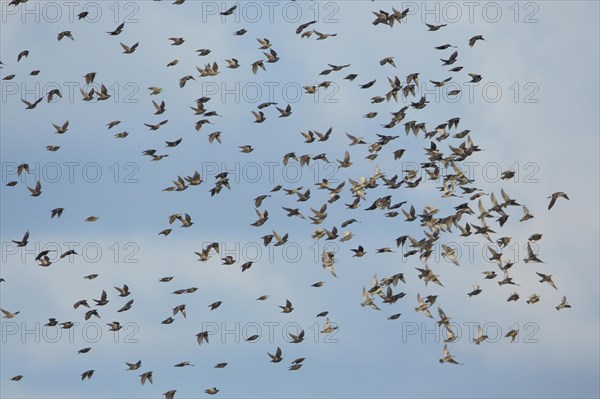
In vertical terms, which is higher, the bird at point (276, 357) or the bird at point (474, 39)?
the bird at point (474, 39)

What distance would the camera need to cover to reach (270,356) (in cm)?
8244

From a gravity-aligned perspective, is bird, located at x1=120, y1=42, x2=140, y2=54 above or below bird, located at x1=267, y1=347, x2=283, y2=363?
above

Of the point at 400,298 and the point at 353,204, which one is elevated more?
the point at 353,204

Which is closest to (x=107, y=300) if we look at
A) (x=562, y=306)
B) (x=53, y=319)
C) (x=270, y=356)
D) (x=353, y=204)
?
(x=53, y=319)

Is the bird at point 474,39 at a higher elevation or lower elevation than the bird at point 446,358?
higher

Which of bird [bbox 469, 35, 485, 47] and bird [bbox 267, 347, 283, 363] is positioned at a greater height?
bird [bbox 469, 35, 485, 47]

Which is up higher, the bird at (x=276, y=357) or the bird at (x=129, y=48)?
Answer: the bird at (x=129, y=48)

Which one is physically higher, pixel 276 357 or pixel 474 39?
pixel 474 39

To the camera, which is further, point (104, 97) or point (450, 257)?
point (104, 97)

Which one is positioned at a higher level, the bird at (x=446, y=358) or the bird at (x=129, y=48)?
the bird at (x=129, y=48)

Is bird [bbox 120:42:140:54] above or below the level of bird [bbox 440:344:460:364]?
above

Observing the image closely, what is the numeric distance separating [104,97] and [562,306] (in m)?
29.6

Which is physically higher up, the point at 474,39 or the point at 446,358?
the point at 474,39

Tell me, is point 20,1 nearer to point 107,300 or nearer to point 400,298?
point 107,300
